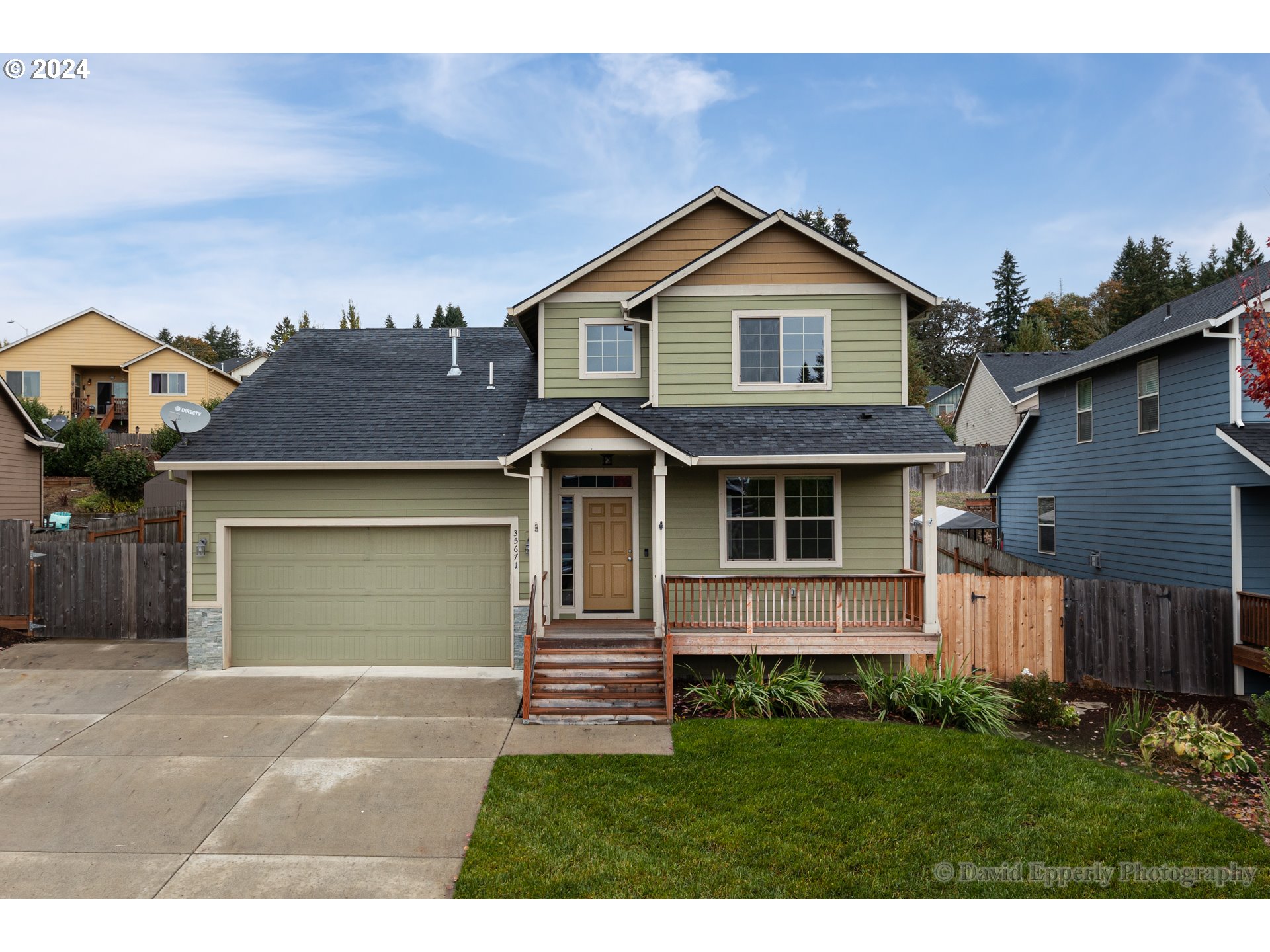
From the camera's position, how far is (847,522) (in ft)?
36.3

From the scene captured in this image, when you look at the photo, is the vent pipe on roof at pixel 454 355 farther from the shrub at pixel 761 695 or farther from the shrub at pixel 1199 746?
the shrub at pixel 1199 746

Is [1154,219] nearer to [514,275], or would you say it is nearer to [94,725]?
[514,275]

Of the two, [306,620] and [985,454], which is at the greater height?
[985,454]

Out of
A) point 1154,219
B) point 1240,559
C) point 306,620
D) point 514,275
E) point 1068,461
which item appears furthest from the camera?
point 1154,219

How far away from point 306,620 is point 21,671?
160 inches

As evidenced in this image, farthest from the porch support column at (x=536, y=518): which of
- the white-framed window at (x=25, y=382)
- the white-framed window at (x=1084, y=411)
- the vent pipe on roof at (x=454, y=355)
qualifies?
the white-framed window at (x=25, y=382)

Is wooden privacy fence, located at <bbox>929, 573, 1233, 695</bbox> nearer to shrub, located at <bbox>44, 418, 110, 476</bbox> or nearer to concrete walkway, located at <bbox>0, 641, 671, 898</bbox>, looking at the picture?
concrete walkway, located at <bbox>0, 641, 671, 898</bbox>

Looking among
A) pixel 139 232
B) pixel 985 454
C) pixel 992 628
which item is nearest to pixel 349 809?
pixel 992 628

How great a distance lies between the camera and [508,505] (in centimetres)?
1123

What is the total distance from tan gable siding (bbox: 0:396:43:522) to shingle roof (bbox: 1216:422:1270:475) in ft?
88.9

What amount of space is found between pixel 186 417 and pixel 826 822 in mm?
10598

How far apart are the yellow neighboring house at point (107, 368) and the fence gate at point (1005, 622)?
33566 millimetres

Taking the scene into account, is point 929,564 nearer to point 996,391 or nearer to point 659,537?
point 659,537

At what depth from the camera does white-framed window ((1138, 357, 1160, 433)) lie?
1248 centimetres
